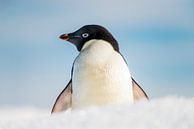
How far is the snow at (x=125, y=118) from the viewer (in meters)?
0.19

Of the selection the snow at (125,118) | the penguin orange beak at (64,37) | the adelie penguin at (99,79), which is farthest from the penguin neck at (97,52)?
the snow at (125,118)

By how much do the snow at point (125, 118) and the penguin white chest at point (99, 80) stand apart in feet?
4.69

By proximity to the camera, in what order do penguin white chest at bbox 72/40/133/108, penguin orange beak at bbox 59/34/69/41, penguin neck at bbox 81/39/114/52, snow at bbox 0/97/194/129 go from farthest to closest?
1. penguin orange beak at bbox 59/34/69/41
2. penguin neck at bbox 81/39/114/52
3. penguin white chest at bbox 72/40/133/108
4. snow at bbox 0/97/194/129

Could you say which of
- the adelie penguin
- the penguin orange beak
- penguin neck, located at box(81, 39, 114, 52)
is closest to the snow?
the adelie penguin

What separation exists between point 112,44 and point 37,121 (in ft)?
5.43

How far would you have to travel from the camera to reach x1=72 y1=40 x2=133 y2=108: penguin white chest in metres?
1.67

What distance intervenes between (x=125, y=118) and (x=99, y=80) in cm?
150

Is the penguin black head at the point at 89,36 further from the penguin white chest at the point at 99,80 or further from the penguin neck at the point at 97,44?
the penguin white chest at the point at 99,80

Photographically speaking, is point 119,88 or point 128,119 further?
point 119,88

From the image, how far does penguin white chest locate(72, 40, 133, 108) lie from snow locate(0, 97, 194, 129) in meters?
1.43

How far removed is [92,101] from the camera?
5.46 ft

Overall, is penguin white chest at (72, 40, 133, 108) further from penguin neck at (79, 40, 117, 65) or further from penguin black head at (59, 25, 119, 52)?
penguin black head at (59, 25, 119, 52)

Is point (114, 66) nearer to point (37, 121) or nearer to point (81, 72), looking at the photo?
point (81, 72)

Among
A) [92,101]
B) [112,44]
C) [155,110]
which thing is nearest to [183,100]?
[155,110]
